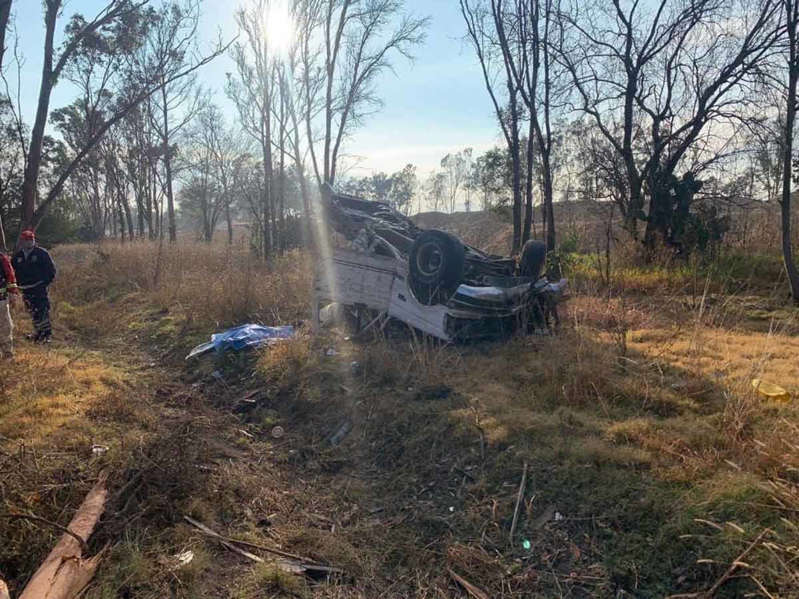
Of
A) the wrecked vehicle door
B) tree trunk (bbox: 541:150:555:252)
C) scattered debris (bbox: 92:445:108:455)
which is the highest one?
tree trunk (bbox: 541:150:555:252)

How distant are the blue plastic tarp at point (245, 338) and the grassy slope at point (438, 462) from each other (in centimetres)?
32

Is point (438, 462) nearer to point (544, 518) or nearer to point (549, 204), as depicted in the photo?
point (544, 518)

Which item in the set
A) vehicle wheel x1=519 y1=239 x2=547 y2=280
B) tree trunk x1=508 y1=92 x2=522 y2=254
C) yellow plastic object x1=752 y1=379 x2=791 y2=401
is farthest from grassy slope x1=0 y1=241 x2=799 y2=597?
tree trunk x1=508 y1=92 x2=522 y2=254

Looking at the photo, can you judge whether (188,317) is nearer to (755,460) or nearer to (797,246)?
(755,460)

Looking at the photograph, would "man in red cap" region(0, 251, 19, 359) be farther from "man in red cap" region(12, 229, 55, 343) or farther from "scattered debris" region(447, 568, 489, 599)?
"scattered debris" region(447, 568, 489, 599)

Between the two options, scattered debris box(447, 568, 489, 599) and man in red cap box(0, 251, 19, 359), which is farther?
man in red cap box(0, 251, 19, 359)

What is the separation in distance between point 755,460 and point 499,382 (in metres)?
2.48

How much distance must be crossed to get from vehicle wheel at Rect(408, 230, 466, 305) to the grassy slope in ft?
2.33

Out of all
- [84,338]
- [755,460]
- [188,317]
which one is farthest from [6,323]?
[755,460]

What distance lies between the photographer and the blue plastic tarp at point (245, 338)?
7.39 m

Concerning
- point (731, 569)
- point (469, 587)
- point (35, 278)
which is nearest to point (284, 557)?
point (469, 587)

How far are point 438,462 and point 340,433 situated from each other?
3.85ft

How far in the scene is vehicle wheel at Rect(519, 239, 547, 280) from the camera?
22.0ft

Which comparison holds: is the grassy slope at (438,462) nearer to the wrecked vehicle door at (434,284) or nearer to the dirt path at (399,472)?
the dirt path at (399,472)
